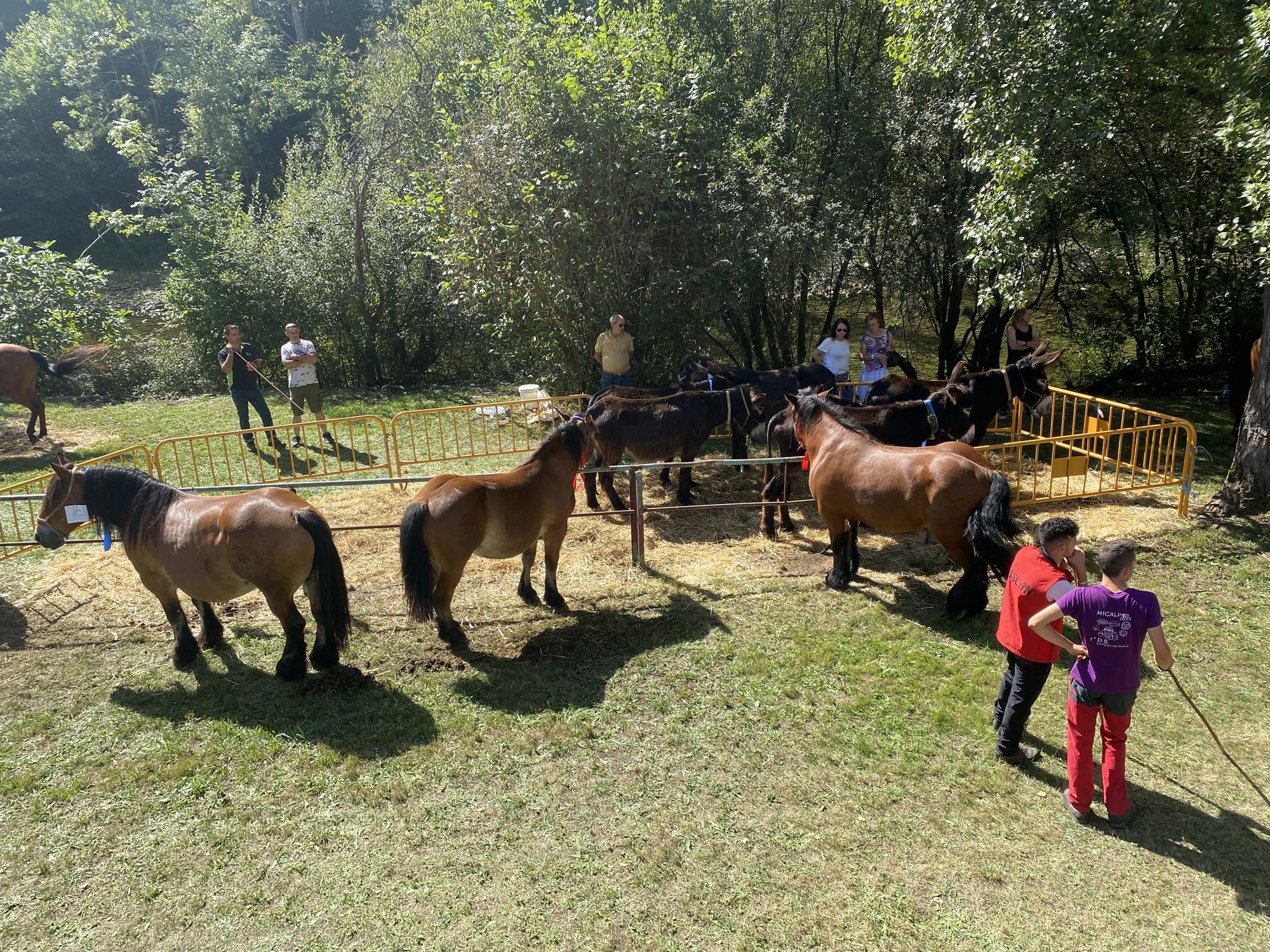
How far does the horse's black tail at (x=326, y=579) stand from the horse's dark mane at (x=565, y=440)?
5.60ft

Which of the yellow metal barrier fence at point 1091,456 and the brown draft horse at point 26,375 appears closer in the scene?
the yellow metal barrier fence at point 1091,456

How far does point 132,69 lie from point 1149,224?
45.1m

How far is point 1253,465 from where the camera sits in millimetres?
7977

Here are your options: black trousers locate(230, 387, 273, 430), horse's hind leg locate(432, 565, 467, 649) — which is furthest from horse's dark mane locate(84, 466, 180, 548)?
black trousers locate(230, 387, 273, 430)

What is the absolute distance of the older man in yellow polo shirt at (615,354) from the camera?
1038 centimetres

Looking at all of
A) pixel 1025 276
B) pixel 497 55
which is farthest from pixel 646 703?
pixel 497 55

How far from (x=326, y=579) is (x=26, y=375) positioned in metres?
10.4

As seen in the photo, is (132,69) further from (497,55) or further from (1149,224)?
(1149,224)

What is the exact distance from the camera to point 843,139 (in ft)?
41.7

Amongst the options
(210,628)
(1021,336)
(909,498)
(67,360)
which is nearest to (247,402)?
(67,360)

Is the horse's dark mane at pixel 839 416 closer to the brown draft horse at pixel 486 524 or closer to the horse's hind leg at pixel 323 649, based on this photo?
the brown draft horse at pixel 486 524

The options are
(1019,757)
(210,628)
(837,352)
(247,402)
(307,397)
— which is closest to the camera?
(1019,757)

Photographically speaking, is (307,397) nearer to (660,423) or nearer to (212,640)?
(660,423)

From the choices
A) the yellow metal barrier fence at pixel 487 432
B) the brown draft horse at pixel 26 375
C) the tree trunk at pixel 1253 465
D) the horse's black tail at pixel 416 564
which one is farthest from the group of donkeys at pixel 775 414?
the brown draft horse at pixel 26 375
